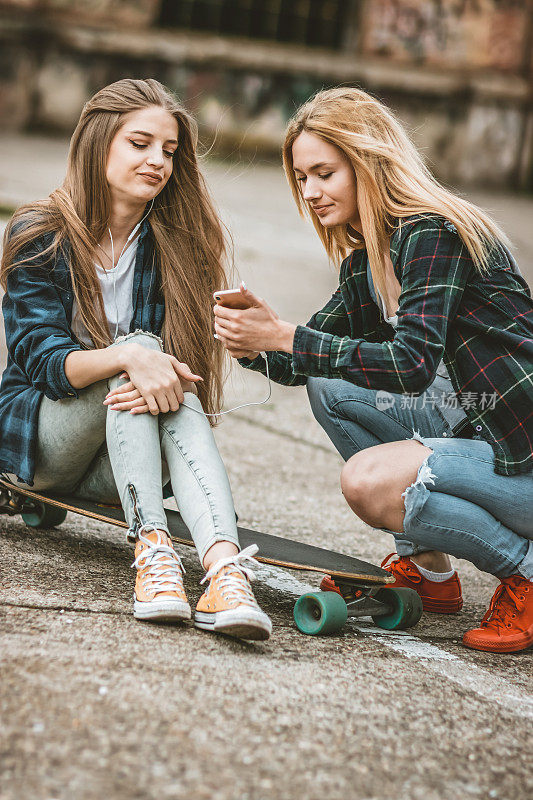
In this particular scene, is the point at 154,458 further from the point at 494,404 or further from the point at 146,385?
the point at 494,404

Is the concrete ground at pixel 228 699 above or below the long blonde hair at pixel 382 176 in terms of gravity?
below

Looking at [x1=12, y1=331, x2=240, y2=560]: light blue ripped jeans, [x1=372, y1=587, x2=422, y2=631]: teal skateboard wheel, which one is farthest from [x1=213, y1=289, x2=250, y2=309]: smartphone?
[x1=372, y1=587, x2=422, y2=631]: teal skateboard wheel

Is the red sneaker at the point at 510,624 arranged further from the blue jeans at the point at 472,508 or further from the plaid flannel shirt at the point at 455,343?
the plaid flannel shirt at the point at 455,343

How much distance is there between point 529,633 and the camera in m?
2.54

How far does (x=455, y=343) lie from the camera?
2.49m

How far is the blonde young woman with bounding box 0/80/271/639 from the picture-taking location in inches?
97.2

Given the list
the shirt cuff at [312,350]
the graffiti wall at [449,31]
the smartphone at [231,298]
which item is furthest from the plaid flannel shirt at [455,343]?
the graffiti wall at [449,31]

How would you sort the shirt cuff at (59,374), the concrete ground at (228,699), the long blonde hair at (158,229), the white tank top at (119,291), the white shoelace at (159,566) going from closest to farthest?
the concrete ground at (228,699) < the white shoelace at (159,566) < the shirt cuff at (59,374) < the long blonde hair at (158,229) < the white tank top at (119,291)

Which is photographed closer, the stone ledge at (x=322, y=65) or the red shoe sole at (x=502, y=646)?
the red shoe sole at (x=502, y=646)

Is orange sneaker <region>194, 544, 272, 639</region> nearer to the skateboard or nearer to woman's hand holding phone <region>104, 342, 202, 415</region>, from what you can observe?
the skateboard

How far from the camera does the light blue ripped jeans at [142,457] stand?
2492 mm

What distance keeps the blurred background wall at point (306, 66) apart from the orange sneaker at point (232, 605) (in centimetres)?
1050

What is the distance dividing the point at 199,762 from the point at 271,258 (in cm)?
653

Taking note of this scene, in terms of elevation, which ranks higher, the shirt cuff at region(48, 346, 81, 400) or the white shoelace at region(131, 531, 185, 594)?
the shirt cuff at region(48, 346, 81, 400)
